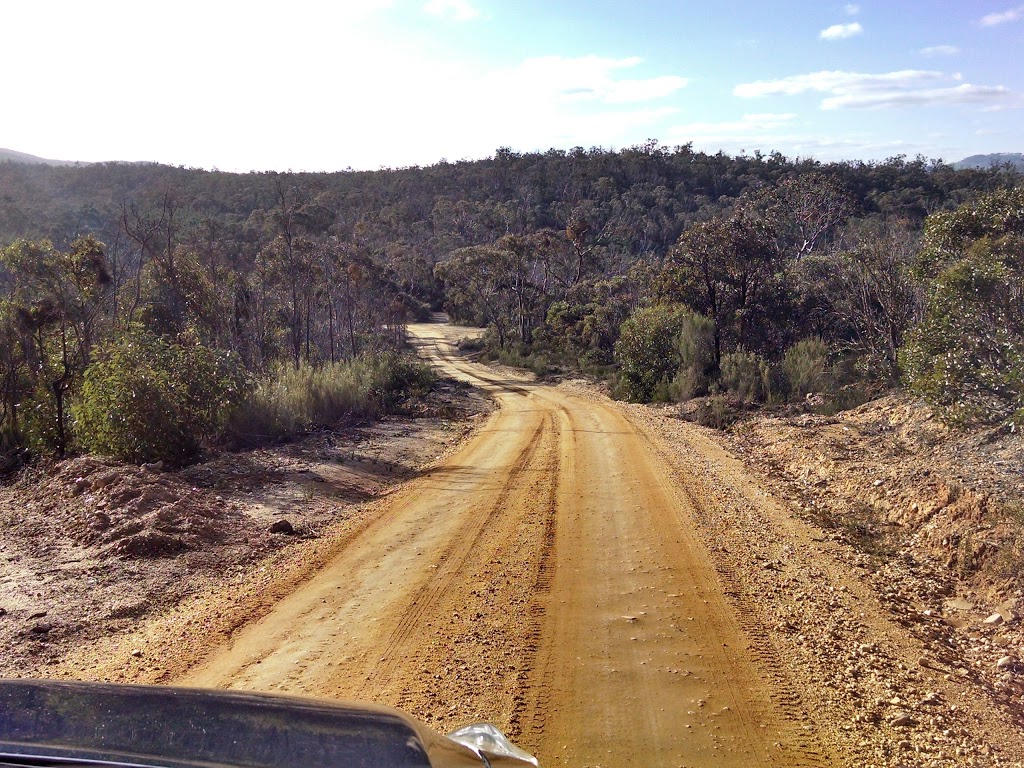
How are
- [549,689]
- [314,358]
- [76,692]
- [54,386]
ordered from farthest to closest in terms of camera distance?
[314,358] < [54,386] < [549,689] < [76,692]

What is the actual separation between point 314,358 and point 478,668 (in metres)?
21.1

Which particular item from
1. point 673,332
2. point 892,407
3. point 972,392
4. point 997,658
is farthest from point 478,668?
point 673,332

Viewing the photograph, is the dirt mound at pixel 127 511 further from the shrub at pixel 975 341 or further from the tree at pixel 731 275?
the tree at pixel 731 275

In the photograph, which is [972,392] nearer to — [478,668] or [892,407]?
[892,407]

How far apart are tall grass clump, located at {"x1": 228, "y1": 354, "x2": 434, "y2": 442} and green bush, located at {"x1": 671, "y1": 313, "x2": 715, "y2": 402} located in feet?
24.6

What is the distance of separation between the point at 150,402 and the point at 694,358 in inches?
556

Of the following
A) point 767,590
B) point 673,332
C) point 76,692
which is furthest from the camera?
point 673,332

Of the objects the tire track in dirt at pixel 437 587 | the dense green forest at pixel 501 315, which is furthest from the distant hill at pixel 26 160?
the tire track in dirt at pixel 437 587

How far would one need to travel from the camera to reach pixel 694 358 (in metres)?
20.6

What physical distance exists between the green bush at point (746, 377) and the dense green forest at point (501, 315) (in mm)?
55

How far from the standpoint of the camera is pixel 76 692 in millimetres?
2238

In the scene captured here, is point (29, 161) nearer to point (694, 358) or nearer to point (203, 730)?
point (694, 358)

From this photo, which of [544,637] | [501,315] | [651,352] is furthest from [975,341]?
[501,315]

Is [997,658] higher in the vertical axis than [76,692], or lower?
lower
